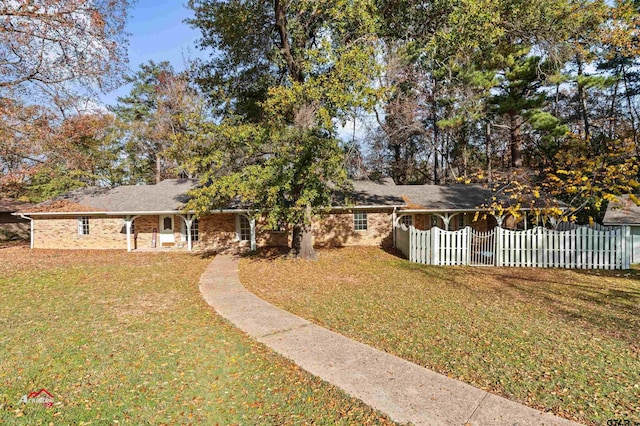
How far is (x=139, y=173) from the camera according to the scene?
100 feet

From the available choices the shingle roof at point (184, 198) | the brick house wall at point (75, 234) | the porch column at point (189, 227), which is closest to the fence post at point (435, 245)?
the shingle roof at point (184, 198)

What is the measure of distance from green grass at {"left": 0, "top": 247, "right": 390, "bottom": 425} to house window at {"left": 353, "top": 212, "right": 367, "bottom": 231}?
1108cm

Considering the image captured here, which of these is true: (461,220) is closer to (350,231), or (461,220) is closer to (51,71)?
(350,231)

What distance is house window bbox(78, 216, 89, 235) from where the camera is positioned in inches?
703

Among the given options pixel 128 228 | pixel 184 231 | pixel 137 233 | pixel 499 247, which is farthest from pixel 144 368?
pixel 137 233

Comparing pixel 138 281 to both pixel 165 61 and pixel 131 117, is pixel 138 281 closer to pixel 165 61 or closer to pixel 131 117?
pixel 131 117

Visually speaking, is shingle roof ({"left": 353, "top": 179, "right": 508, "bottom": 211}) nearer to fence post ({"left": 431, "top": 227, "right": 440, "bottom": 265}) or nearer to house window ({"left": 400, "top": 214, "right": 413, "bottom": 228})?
house window ({"left": 400, "top": 214, "right": 413, "bottom": 228})

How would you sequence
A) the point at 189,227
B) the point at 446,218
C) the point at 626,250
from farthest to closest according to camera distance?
the point at 189,227
the point at 446,218
the point at 626,250

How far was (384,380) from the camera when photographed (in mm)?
4070

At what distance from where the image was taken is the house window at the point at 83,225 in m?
17.8

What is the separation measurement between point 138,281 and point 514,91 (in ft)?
63.7

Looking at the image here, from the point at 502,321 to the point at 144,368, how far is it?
6275 millimetres

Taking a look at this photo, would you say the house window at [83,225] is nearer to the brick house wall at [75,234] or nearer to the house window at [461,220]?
the brick house wall at [75,234]

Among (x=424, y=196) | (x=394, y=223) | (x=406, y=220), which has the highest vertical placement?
(x=424, y=196)
